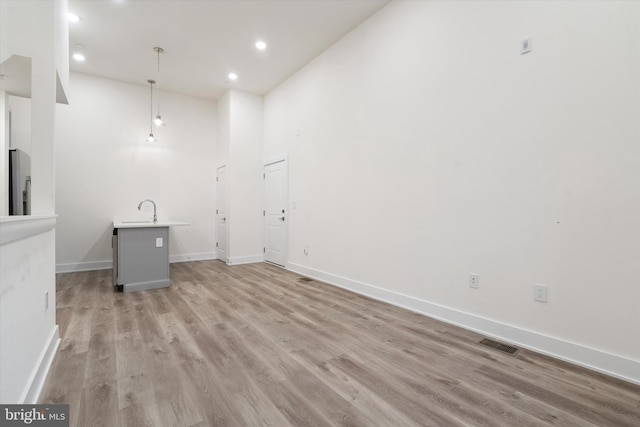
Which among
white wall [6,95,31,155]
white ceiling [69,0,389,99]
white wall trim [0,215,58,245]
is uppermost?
white ceiling [69,0,389,99]

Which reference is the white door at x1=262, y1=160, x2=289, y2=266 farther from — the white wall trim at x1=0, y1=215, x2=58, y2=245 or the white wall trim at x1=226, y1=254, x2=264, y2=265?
the white wall trim at x1=0, y1=215, x2=58, y2=245

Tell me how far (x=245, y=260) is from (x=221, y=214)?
1181 millimetres

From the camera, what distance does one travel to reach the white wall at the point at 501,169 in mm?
2020

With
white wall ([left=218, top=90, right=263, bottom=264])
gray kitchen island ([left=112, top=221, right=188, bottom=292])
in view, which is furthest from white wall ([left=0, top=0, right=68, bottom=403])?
white wall ([left=218, top=90, right=263, bottom=264])

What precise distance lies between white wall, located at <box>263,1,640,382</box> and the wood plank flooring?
354mm

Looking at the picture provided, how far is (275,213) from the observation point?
5.91 meters

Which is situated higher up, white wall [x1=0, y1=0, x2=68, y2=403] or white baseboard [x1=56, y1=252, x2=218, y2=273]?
white wall [x1=0, y1=0, x2=68, y2=403]

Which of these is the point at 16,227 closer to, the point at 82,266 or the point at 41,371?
the point at 41,371

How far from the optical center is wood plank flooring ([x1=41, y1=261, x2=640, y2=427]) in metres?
1.60

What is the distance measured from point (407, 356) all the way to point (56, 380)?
92.0 inches

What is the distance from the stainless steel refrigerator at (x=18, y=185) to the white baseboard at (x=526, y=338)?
11.1 feet

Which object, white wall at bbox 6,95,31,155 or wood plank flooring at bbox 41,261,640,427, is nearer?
wood plank flooring at bbox 41,261,640,427

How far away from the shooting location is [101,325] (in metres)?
2.87

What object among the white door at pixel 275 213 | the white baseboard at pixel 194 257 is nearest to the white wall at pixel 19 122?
the white door at pixel 275 213
